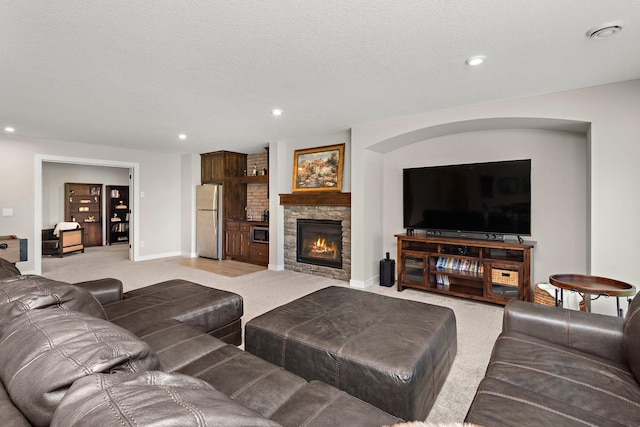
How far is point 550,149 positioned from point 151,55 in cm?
414

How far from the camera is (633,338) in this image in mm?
1384

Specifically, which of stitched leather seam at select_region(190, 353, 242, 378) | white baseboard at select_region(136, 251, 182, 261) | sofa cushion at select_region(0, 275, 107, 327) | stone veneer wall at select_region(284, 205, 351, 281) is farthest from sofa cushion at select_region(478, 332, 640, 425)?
white baseboard at select_region(136, 251, 182, 261)

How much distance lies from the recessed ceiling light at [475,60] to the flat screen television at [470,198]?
1651 mm

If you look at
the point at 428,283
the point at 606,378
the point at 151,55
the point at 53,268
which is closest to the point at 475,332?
the point at 428,283

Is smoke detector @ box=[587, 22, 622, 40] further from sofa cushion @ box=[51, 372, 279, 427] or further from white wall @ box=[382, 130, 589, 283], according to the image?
sofa cushion @ box=[51, 372, 279, 427]

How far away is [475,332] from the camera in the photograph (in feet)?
9.55

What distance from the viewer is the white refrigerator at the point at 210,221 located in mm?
6613

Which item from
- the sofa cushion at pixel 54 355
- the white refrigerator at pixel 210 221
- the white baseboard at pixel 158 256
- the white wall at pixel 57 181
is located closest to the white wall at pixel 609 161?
the sofa cushion at pixel 54 355

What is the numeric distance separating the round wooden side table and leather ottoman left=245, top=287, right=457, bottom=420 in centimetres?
107

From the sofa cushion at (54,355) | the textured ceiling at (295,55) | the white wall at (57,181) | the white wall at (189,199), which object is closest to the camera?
the sofa cushion at (54,355)

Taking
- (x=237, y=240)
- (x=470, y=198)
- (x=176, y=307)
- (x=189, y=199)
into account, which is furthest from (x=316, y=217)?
(x=189, y=199)

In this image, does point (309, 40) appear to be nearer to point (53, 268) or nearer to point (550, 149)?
point (550, 149)

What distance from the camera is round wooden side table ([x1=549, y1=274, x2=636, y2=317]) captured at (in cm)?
233

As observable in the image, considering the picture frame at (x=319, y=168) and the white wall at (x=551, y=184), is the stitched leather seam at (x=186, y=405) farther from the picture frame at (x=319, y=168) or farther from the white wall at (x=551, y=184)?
the picture frame at (x=319, y=168)
